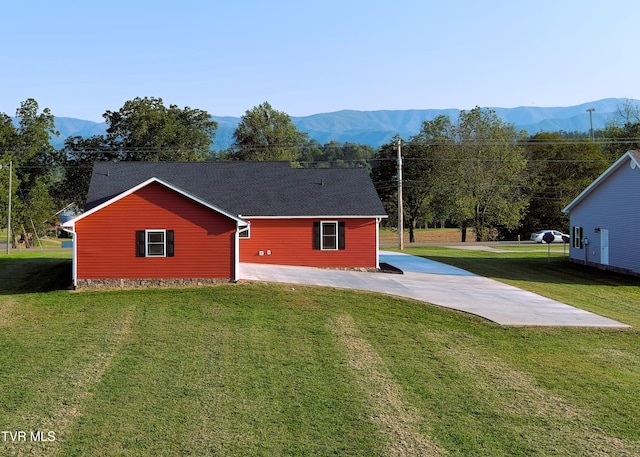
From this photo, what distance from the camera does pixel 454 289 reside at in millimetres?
23422

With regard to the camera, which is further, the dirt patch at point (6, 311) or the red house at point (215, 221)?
the red house at point (215, 221)

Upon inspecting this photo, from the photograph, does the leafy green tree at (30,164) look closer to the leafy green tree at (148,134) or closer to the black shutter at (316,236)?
the leafy green tree at (148,134)

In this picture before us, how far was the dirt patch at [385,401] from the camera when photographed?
931cm

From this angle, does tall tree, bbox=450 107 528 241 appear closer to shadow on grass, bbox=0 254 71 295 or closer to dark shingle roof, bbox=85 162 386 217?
dark shingle roof, bbox=85 162 386 217

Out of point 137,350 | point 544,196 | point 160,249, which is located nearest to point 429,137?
point 544,196

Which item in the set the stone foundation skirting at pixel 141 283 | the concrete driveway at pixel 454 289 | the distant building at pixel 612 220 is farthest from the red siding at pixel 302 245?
the distant building at pixel 612 220

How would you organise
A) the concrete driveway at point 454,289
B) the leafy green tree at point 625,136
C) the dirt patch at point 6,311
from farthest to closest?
the leafy green tree at point 625,136, the concrete driveway at point 454,289, the dirt patch at point 6,311

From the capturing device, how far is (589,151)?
63312 mm

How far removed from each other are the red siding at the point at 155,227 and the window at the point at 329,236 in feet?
20.4

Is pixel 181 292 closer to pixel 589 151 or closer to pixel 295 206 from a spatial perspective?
pixel 295 206

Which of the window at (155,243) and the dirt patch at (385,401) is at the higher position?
the window at (155,243)

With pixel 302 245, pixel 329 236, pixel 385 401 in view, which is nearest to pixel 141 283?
pixel 302 245

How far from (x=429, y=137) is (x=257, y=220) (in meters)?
38.3

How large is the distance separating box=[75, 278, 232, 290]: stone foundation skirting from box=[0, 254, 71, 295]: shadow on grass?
2.81 feet
